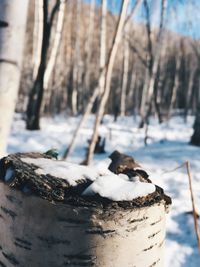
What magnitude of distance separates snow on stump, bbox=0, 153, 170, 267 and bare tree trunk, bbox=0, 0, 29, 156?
300 millimetres

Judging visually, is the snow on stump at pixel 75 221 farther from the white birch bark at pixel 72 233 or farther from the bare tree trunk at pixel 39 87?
the bare tree trunk at pixel 39 87

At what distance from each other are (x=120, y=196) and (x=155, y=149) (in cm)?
446

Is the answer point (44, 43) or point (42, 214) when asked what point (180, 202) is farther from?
point (44, 43)

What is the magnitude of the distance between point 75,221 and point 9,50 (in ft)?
1.94

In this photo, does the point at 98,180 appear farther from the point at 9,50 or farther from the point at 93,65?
the point at 93,65

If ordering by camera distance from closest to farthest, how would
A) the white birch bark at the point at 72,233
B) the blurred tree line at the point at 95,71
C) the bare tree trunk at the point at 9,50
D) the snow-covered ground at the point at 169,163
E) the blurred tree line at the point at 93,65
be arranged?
the white birch bark at the point at 72,233 → the bare tree trunk at the point at 9,50 → the snow-covered ground at the point at 169,163 → the blurred tree line at the point at 93,65 → the blurred tree line at the point at 95,71

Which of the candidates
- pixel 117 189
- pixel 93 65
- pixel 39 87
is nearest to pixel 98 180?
pixel 117 189

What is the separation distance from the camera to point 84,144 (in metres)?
6.14

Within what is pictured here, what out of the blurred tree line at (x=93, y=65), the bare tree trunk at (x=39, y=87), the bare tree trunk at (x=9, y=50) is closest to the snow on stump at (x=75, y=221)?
the bare tree trunk at (x=9, y=50)

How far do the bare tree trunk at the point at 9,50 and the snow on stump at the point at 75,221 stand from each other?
0.98 ft

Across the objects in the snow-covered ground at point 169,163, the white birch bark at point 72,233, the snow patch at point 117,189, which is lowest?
the snow-covered ground at point 169,163

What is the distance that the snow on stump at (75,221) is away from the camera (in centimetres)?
82

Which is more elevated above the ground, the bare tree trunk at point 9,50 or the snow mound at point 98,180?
the bare tree trunk at point 9,50

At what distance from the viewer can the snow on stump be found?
0.82 m
